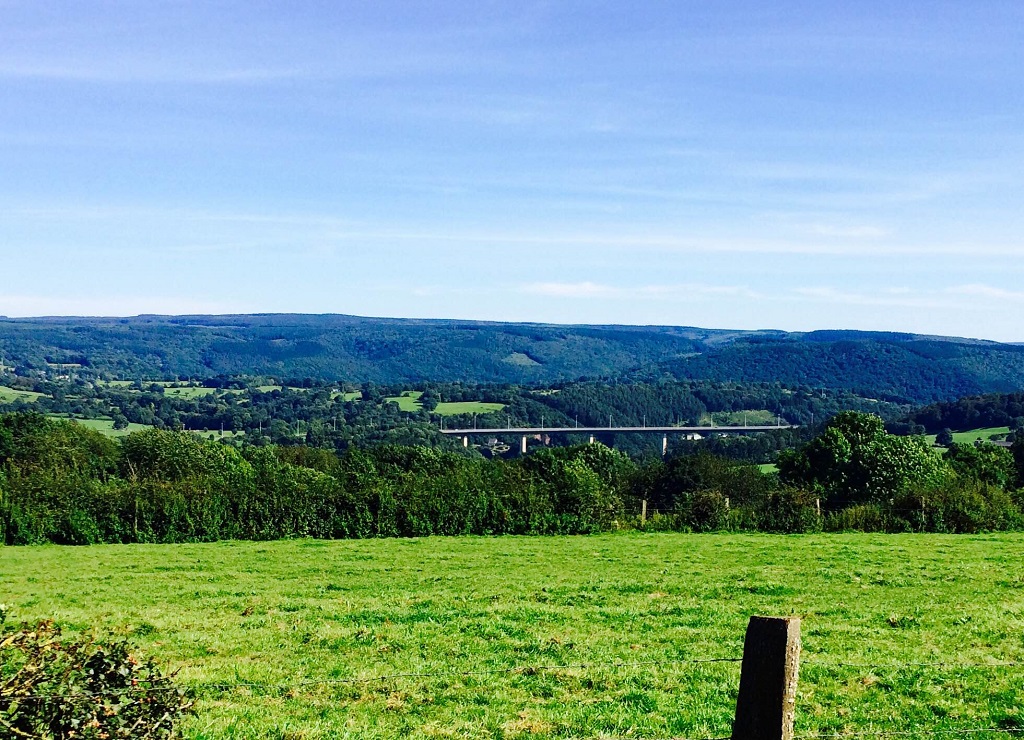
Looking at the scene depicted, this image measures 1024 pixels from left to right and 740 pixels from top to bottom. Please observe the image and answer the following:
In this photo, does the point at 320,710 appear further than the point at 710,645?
No

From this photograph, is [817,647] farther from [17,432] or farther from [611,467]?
[17,432]

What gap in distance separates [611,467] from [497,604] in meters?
51.9

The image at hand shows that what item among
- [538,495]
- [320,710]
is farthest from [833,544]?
[320,710]

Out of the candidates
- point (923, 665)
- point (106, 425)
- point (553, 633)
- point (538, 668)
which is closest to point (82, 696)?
point (538, 668)

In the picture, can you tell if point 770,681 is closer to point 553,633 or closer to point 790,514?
point 553,633

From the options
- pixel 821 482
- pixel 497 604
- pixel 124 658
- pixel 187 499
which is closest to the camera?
pixel 124 658

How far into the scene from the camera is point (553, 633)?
589 inches

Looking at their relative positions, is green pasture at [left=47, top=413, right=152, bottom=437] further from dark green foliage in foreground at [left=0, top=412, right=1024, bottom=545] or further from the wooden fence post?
the wooden fence post

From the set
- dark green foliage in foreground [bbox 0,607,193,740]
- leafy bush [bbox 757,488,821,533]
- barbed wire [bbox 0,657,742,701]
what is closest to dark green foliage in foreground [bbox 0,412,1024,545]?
leafy bush [bbox 757,488,821,533]

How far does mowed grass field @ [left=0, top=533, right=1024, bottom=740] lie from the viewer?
10.4 meters

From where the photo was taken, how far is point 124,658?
618 cm

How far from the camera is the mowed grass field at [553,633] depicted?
10398mm

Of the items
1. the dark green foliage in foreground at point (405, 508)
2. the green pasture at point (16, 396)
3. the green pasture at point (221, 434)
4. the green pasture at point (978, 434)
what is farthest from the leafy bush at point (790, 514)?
the green pasture at point (16, 396)

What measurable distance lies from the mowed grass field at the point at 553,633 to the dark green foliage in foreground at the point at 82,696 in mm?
3876
